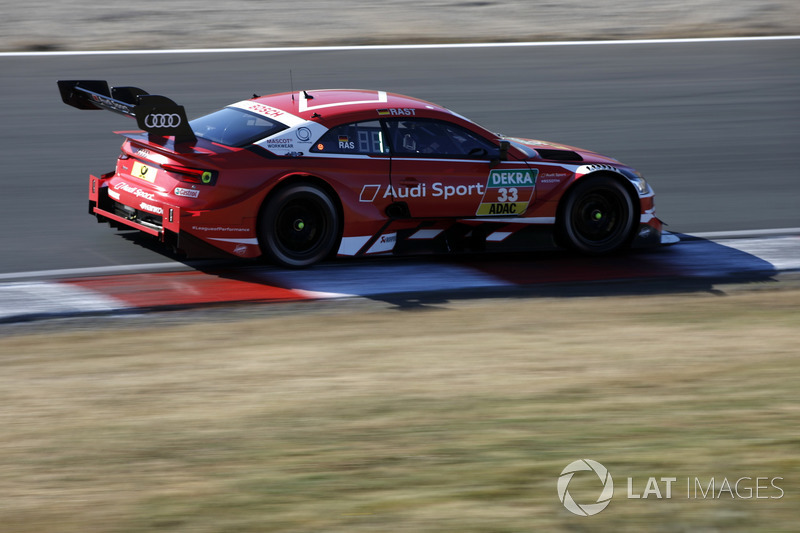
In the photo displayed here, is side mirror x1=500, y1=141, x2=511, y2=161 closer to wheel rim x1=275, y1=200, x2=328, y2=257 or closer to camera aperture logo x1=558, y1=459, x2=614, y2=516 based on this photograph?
wheel rim x1=275, y1=200, x2=328, y2=257

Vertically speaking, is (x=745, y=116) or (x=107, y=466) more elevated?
(x=745, y=116)

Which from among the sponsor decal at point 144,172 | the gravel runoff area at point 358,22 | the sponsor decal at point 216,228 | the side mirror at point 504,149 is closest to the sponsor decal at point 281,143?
the sponsor decal at point 216,228

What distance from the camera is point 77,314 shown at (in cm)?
801

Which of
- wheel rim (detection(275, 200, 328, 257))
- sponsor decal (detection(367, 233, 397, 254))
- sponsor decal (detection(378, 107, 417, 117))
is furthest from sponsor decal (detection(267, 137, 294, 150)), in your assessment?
sponsor decal (detection(367, 233, 397, 254))

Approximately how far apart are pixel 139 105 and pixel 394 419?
4.29 meters

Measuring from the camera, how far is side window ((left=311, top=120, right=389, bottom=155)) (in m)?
9.12

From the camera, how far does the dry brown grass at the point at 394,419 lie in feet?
14.6

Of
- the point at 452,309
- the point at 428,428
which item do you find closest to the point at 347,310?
the point at 452,309

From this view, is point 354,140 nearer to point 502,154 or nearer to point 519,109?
point 502,154

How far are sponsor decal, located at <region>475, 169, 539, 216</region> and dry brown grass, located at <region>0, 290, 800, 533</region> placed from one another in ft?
4.90

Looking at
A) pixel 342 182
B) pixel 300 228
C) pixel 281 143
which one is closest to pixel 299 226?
pixel 300 228

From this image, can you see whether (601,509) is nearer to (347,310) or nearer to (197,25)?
(347,310)

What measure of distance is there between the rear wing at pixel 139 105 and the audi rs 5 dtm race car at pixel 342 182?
0.01 meters

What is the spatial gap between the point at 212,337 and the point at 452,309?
1.94 metres
